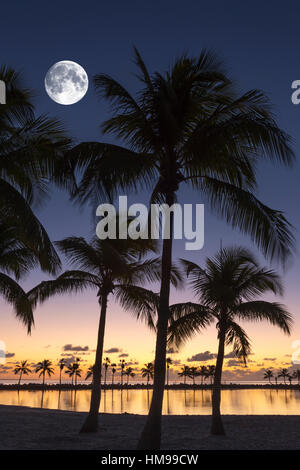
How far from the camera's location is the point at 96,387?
16.6 metres

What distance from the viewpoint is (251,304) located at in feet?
53.5

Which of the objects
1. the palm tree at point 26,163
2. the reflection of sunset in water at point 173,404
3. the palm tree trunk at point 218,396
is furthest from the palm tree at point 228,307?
the reflection of sunset in water at point 173,404

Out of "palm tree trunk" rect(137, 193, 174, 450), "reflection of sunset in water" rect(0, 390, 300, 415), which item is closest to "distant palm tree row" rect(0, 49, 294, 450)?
"palm tree trunk" rect(137, 193, 174, 450)

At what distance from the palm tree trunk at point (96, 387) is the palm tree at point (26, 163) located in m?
6.70

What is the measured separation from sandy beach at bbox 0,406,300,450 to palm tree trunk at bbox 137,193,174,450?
10.2ft

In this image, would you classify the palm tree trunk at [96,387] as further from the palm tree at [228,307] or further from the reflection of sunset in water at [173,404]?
the reflection of sunset in water at [173,404]

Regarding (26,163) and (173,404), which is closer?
(26,163)

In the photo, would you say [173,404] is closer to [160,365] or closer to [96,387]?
[96,387]

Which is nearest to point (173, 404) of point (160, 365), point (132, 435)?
point (132, 435)

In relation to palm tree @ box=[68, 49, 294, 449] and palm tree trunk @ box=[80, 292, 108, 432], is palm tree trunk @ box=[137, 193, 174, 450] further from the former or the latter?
palm tree trunk @ box=[80, 292, 108, 432]

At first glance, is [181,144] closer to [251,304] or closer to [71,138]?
[71,138]

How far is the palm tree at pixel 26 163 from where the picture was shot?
964cm

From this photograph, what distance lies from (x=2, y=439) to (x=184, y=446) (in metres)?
5.70

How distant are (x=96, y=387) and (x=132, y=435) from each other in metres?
2.13
